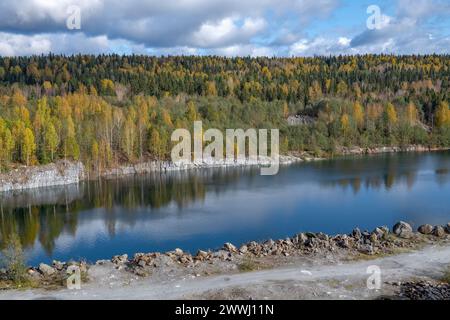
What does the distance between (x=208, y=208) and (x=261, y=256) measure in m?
21.2

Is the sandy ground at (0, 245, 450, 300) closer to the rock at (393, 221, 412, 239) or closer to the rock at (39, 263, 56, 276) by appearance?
the rock at (39, 263, 56, 276)

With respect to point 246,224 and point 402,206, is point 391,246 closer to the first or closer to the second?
point 246,224

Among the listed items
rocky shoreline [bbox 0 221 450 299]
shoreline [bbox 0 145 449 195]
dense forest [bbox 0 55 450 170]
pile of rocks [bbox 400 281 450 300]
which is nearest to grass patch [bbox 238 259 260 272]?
rocky shoreline [bbox 0 221 450 299]

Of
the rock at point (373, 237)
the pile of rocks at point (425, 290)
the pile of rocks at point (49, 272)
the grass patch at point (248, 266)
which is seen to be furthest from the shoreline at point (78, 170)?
the pile of rocks at point (425, 290)

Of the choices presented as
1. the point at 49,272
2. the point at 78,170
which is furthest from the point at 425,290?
the point at 78,170

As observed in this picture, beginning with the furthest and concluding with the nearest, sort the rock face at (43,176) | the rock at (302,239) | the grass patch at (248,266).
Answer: the rock face at (43,176)
the rock at (302,239)
the grass patch at (248,266)

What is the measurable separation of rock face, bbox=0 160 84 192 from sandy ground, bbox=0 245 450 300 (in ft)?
121

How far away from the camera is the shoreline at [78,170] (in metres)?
54.0

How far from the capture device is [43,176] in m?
56.0

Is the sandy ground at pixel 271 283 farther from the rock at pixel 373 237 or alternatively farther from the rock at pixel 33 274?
the rock at pixel 373 237

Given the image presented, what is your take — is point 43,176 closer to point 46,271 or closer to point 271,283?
point 46,271
